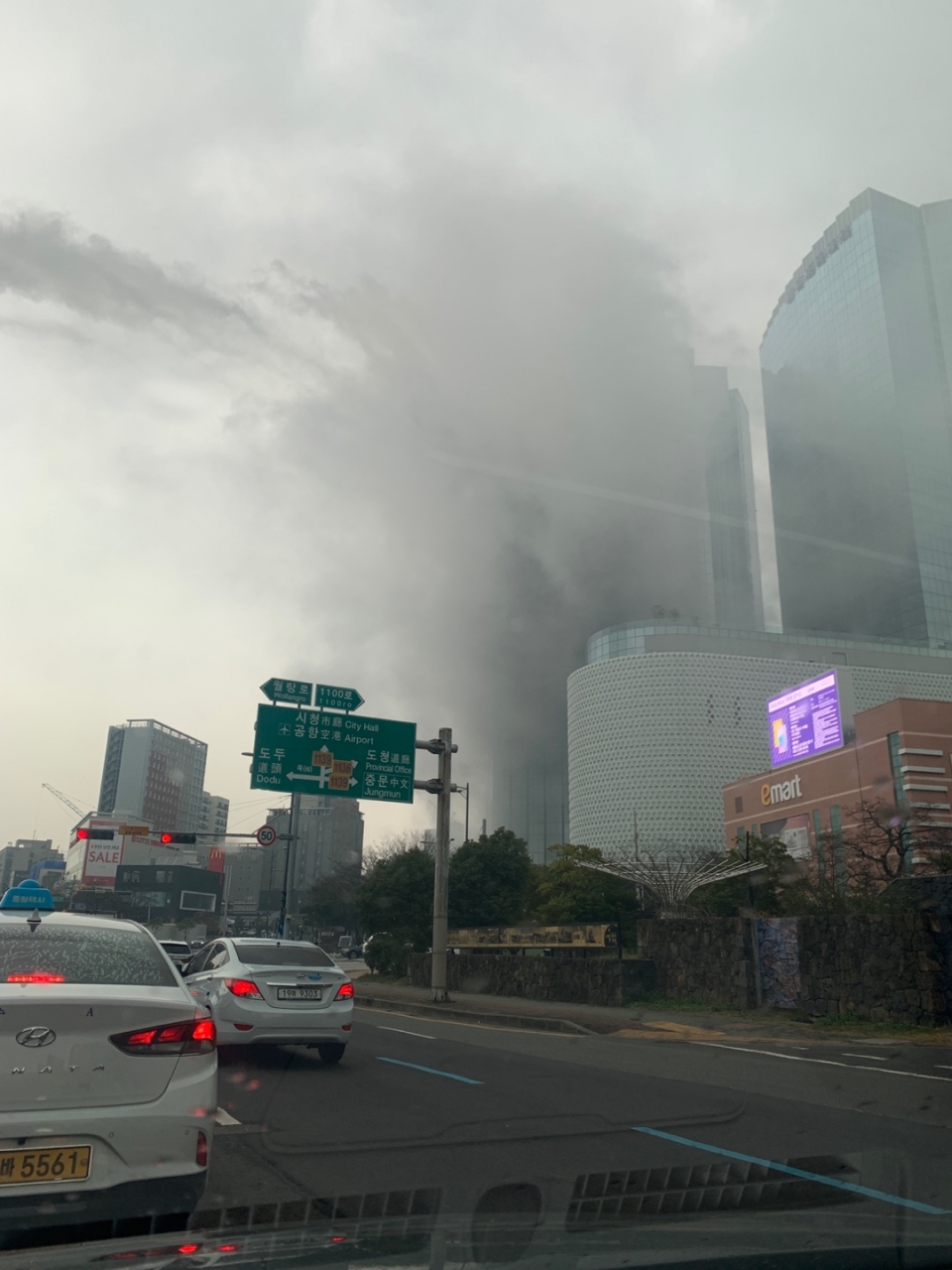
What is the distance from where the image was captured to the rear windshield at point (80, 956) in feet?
15.6

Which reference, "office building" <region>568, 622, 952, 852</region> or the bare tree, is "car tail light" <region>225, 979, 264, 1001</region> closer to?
the bare tree

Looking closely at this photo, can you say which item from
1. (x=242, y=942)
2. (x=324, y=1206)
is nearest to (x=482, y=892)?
(x=242, y=942)

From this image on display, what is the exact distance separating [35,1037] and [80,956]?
32.0 inches

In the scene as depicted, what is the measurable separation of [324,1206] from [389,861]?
4542 centimetres

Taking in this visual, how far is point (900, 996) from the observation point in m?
16.6

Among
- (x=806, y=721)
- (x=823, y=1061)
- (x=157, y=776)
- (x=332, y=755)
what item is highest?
(x=157, y=776)

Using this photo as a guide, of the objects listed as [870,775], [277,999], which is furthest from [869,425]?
[277,999]

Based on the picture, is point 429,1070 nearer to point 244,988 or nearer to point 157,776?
point 244,988

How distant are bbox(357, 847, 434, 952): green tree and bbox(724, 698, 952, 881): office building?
2727 centimetres

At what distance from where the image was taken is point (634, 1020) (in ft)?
61.7

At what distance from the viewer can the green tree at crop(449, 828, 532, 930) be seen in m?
52.1

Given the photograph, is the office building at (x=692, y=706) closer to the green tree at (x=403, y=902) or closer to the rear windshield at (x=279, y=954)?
the green tree at (x=403, y=902)

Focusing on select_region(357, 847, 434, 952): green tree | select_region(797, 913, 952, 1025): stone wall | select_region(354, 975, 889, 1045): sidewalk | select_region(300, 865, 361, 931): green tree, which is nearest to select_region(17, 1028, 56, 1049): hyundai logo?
select_region(354, 975, 889, 1045): sidewalk

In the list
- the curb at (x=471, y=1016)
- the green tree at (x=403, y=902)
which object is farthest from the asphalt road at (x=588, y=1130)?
the green tree at (x=403, y=902)
